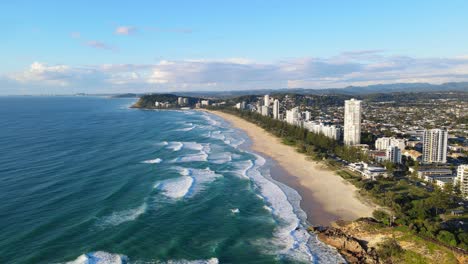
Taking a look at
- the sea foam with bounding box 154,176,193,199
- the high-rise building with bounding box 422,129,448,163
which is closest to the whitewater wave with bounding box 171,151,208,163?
the sea foam with bounding box 154,176,193,199

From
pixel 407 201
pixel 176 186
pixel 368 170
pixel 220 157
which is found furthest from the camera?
pixel 220 157

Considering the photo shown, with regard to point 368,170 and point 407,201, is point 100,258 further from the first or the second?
point 368,170

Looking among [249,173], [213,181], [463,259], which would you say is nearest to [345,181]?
[249,173]

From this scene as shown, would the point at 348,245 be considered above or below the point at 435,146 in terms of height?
below

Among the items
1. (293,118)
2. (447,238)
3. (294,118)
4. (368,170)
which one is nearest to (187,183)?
(368,170)

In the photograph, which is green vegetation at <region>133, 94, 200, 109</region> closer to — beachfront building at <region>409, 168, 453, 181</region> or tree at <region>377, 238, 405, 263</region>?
beachfront building at <region>409, 168, 453, 181</region>

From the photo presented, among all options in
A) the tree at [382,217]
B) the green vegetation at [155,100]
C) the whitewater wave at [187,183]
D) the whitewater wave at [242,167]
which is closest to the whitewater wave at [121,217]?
the whitewater wave at [187,183]

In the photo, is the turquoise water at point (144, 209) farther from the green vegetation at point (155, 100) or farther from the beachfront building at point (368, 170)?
the green vegetation at point (155, 100)
